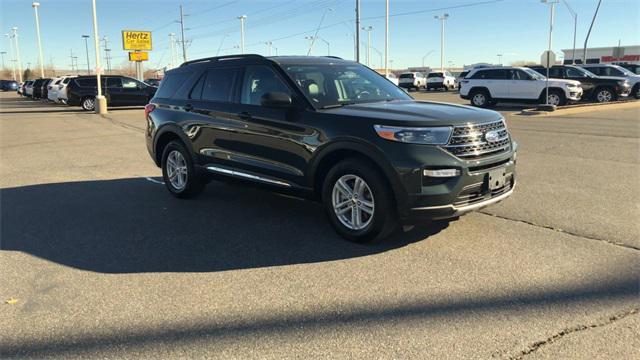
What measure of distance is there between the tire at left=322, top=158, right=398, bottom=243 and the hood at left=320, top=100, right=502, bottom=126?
0.46 metres

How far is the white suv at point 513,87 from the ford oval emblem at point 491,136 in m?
19.3

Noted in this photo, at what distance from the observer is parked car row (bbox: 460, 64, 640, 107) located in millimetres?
22453

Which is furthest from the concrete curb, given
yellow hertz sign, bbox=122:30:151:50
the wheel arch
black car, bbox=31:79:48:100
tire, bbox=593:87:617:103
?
yellow hertz sign, bbox=122:30:151:50

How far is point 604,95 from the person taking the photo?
963 inches

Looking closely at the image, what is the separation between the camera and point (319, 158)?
5.23 meters

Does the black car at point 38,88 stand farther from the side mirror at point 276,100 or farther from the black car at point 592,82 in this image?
the side mirror at point 276,100

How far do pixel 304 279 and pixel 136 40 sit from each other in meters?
49.4

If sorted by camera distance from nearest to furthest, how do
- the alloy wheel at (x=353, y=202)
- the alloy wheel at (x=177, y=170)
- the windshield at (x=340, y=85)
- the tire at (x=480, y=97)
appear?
the alloy wheel at (x=353, y=202) < the windshield at (x=340, y=85) < the alloy wheel at (x=177, y=170) < the tire at (x=480, y=97)

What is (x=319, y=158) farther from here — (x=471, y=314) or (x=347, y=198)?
(x=471, y=314)

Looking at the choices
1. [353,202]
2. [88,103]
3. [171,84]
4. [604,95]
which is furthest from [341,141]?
[88,103]

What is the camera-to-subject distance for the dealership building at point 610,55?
77688 millimetres

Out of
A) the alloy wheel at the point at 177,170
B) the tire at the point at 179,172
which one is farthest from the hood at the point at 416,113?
the alloy wheel at the point at 177,170

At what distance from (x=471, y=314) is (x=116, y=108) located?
97.7 ft

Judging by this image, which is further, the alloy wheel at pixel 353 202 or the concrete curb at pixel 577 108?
the concrete curb at pixel 577 108
